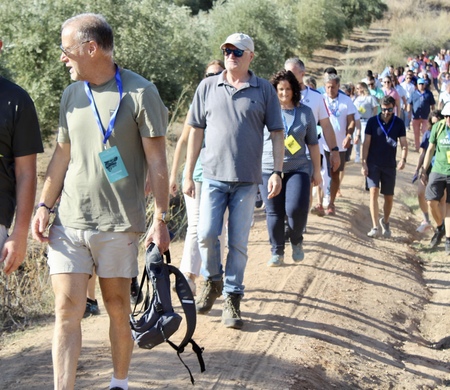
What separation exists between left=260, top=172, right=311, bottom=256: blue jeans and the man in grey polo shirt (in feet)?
4.84

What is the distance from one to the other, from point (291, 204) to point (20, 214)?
4.10m

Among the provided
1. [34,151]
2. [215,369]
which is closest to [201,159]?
[215,369]

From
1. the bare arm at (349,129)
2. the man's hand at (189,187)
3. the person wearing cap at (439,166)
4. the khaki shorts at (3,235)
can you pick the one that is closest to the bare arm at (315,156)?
the man's hand at (189,187)

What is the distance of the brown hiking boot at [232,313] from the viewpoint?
21.4 feet

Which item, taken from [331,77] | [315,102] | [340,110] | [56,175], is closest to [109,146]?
[56,175]

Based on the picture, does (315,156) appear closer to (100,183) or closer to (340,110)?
(340,110)

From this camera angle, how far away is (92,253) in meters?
4.57

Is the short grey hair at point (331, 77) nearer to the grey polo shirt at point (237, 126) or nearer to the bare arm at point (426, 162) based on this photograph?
the bare arm at point (426, 162)

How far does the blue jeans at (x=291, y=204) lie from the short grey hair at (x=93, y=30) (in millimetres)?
3684

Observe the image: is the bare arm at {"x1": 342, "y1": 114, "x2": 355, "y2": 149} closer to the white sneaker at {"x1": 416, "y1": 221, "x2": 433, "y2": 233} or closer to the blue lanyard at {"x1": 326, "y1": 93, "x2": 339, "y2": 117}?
the blue lanyard at {"x1": 326, "y1": 93, "x2": 339, "y2": 117}

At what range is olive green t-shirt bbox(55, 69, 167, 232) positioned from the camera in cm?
449

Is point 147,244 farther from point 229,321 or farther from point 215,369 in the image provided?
point 229,321

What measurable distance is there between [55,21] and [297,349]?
14.4m

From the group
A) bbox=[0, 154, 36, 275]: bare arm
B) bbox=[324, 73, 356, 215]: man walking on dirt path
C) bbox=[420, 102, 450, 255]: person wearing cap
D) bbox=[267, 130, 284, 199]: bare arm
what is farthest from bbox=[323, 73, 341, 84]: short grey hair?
bbox=[0, 154, 36, 275]: bare arm
